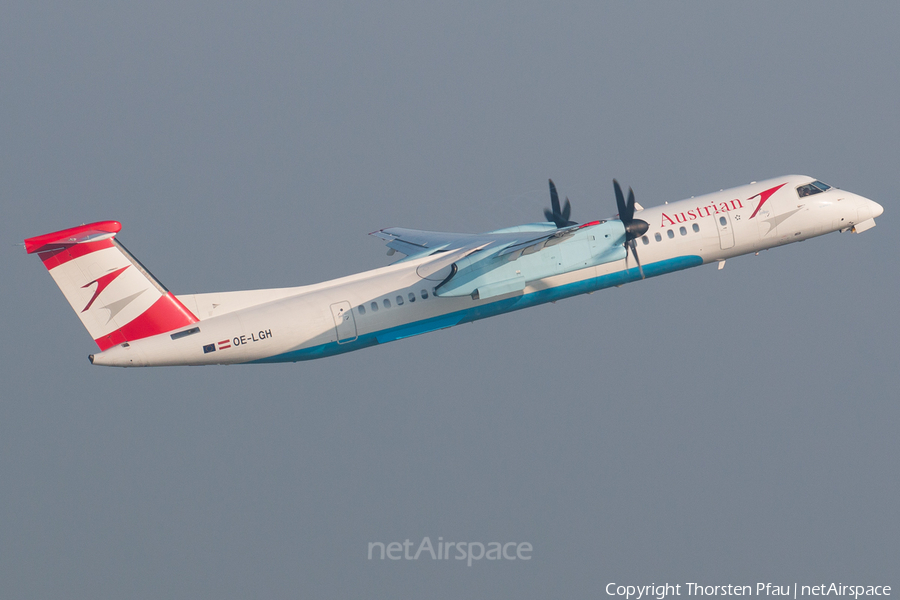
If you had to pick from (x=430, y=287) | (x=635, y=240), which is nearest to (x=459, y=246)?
(x=430, y=287)

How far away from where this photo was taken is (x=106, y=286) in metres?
32.0

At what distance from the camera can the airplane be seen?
3212 cm

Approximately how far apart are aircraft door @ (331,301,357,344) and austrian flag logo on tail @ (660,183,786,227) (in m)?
11.3

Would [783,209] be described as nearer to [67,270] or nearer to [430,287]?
[430,287]

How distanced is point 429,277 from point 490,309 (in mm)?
2459

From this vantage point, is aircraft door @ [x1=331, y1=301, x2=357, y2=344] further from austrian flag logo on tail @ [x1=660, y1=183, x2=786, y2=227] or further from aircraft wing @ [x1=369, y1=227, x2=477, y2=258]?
austrian flag logo on tail @ [x1=660, y1=183, x2=786, y2=227]

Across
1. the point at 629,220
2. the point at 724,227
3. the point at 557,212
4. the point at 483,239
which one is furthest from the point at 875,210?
the point at 483,239

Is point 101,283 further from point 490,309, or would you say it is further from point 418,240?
point 490,309

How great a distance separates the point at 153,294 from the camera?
32719 mm

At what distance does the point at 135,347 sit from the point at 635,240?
55.5ft

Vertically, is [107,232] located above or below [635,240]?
above

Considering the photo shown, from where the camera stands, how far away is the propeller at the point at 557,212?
37.0 meters

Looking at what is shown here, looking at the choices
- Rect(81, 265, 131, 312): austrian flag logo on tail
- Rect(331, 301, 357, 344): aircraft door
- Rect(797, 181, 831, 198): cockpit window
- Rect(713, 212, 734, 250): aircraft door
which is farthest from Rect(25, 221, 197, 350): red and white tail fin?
Rect(797, 181, 831, 198): cockpit window

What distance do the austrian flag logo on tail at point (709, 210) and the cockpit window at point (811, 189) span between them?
105 cm
